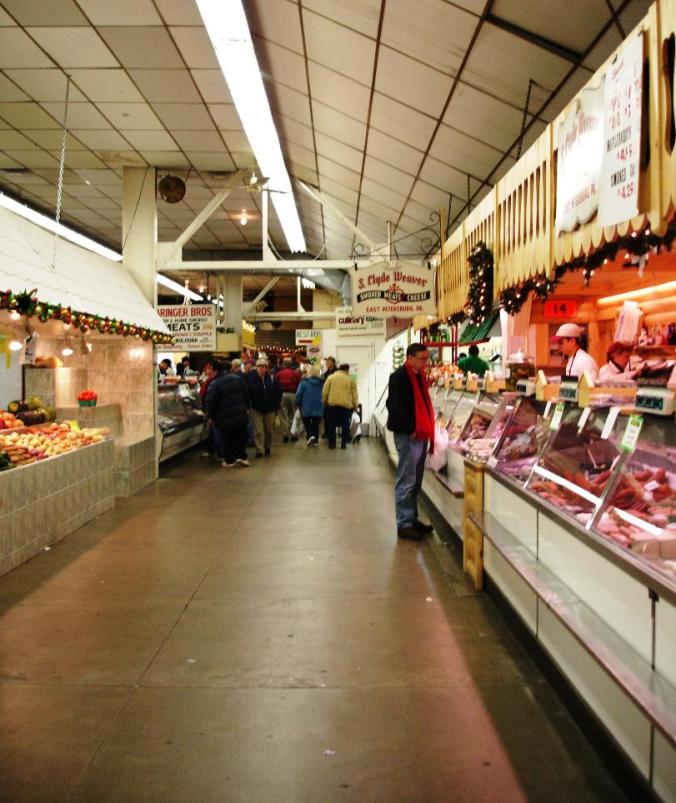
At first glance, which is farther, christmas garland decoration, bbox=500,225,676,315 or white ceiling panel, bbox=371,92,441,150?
white ceiling panel, bbox=371,92,441,150

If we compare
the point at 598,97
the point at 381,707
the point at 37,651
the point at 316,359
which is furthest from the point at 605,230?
the point at 316,359

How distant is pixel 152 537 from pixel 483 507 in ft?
11.3

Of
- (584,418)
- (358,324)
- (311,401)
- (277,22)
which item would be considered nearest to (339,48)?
(277,22)

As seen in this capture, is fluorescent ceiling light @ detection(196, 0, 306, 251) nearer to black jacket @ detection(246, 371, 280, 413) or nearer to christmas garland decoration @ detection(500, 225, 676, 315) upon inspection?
black jacket @ detection(246, 371, 280, 413)

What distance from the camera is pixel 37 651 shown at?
3.98m

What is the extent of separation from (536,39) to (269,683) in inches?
201

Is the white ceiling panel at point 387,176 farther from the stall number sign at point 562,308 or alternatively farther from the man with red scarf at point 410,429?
the man with red scarf at point 410,429

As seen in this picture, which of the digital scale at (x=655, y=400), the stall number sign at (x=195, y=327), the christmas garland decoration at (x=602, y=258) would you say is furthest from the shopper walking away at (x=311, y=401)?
the digital scale at (x=655, y=400)

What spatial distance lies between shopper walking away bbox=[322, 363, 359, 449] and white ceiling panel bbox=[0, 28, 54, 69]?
7.85 m

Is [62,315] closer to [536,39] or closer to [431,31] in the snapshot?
[431,31]

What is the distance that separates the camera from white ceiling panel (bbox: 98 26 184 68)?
6637mm

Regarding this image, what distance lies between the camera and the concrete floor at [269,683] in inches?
107

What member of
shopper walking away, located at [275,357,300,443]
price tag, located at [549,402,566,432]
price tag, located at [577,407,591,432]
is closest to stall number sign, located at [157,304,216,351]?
shopper walking away, located at [275,357,300,443]

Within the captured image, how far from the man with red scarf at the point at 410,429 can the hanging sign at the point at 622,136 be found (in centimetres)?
301
